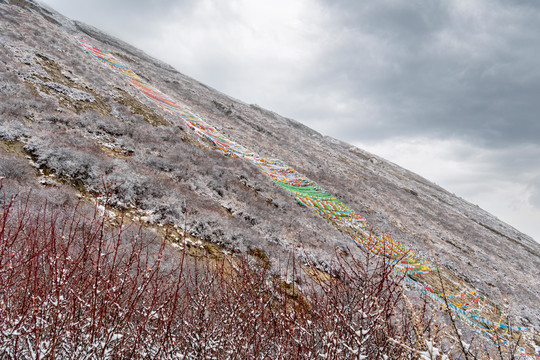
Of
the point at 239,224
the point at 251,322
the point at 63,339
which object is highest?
the point at 251,322

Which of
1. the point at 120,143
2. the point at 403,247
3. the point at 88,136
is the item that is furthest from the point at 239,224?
the point at 403,247

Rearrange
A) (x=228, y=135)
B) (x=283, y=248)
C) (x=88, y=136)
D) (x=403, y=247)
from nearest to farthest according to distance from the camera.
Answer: (x=283, y=248) < (x=88, y=136) < (x=403, y=247) < (x=228, y=135)

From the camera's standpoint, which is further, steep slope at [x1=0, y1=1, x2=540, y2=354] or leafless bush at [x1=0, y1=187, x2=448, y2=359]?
steep slope at [x1=0, y1=1, x2=540, y2=354]

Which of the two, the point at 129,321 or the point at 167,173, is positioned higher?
the point at 129,321

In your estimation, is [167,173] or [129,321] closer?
[129,321]

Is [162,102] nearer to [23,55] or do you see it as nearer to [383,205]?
[23,55]

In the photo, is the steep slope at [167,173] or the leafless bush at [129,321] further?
the steep slope at [167,173]

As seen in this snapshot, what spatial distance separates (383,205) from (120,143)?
25.3m

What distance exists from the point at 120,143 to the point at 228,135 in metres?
16.4

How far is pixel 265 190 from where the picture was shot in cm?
1698

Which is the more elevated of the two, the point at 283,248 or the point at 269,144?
the point at 269,144

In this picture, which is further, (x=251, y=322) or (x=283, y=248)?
(x=283, y=248)

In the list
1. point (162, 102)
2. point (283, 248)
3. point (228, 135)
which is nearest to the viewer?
point (283, 248)

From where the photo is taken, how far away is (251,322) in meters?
3.39
